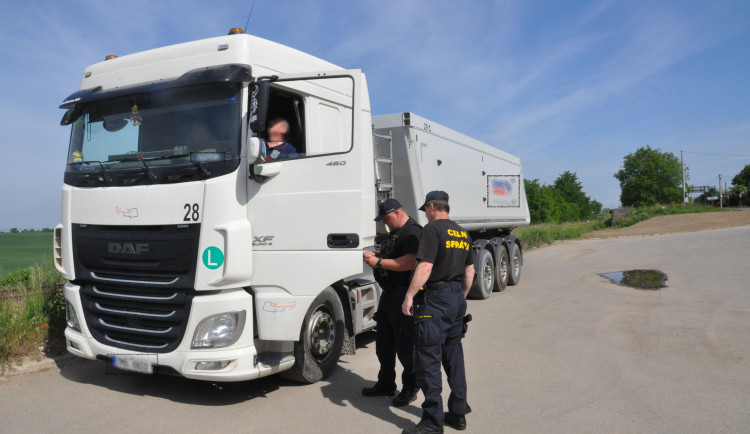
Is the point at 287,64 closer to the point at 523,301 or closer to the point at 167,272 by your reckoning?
the point at 167,272

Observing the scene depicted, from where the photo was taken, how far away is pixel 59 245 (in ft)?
17.1

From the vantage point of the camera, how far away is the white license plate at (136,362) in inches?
180

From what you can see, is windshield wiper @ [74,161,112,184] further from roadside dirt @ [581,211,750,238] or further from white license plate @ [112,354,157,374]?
roadside dirt @ [581,211,750,238]

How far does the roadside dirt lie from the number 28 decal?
32993mm

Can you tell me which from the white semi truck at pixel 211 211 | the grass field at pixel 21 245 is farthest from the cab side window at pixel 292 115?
the grass field at pixel 21 245

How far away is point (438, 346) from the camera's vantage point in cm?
402

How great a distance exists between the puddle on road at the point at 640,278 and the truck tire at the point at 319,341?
8679 millimetres

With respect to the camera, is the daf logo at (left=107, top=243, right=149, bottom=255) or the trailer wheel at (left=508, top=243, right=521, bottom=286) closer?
the daf logo at (left=107, top=243, right=149, bottom=255)

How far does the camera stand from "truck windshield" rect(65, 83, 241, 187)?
4508mm

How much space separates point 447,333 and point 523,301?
6.62 m

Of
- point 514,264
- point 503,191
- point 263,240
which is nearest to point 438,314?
point 263,240

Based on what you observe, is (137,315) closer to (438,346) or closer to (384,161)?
(438,346)

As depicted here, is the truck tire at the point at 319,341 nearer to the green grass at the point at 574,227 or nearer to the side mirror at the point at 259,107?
the side mirror at the point at 259,107

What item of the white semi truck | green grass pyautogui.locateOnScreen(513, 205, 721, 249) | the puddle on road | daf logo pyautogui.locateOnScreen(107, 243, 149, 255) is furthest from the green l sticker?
green grass pyautogui.locateOnScreen(513, 205, 721, 249)
